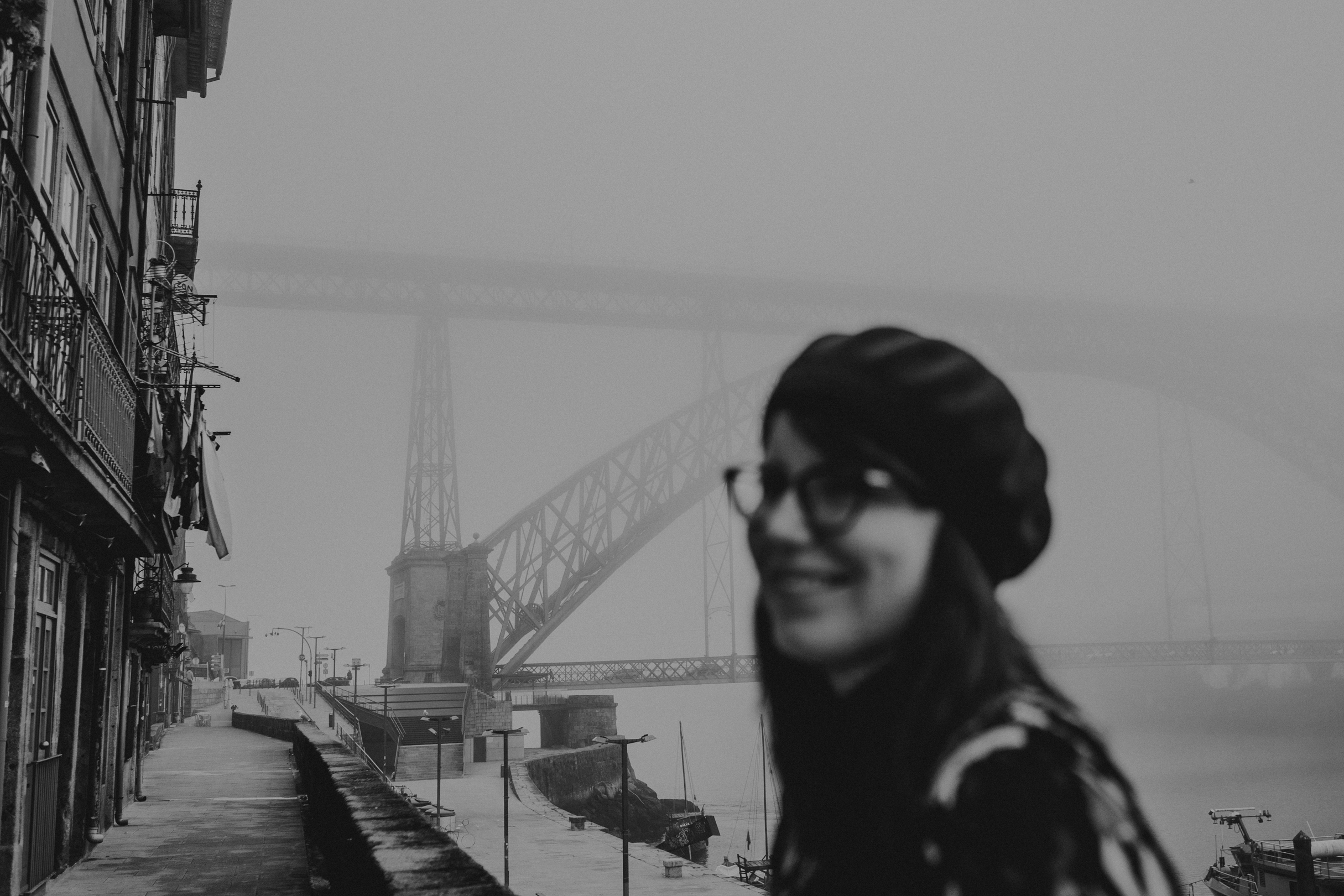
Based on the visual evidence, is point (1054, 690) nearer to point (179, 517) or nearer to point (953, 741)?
point (953, 741)

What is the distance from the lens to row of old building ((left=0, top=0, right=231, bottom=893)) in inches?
246

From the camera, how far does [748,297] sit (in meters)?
37.8

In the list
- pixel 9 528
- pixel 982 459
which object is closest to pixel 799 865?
pixel 982 459

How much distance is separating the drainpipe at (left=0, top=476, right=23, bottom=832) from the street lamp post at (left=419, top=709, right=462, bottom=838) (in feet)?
43.6

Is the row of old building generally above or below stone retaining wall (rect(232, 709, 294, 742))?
above

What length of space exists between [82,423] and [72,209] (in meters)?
2.87

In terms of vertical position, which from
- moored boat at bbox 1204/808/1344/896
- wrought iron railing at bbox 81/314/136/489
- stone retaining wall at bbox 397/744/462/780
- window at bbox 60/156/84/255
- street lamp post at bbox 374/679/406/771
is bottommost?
moored boat at bbox 1204/808/1344/896

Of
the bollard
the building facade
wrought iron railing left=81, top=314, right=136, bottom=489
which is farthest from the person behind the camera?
the building facade

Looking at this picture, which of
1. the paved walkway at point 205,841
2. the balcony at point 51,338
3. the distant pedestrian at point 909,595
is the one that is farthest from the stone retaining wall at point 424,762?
the distant pedestrian at point 909,595

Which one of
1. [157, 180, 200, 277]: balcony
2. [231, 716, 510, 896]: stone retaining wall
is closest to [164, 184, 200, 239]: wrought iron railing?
[157, 180, 200, 277]: balcony

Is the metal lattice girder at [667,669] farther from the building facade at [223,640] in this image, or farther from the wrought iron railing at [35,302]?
the building facade at [223,640]

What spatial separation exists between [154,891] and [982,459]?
8.23 m

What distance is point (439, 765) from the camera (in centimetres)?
2497

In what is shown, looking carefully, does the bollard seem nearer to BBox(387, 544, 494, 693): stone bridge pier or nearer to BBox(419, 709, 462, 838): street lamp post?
BBox(419, 709, 462, 838): street lamp post
